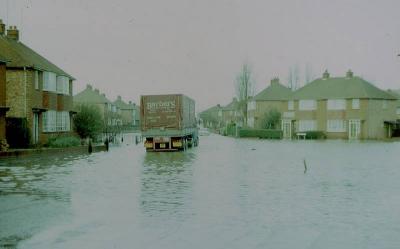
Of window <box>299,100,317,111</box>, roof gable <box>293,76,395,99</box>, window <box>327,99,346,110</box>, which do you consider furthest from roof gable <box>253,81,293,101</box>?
window <box>327,99,346,110</box>

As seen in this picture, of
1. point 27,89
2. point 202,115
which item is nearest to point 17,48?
point 27,89

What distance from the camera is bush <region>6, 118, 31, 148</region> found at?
33.3 metres

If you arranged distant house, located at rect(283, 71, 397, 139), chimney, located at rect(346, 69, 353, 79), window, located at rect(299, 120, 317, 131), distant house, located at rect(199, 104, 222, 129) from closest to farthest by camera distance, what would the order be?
distant house, located at rect(283, 71, 397, 139) < window, located at rect(299, 120, 317, 131) < chimney, located at rect(346, 69, 353, 79) < distant house, located at rect(199, 104, 222, 129)

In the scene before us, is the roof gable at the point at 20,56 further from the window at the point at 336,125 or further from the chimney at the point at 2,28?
the window at the point at 336,125

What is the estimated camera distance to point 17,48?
130 ft

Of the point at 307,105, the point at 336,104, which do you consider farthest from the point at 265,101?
the point at 336,104

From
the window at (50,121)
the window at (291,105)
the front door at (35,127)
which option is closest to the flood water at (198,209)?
the front door at (35,127)

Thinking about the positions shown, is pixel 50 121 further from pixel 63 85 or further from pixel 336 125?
pixel 336 125

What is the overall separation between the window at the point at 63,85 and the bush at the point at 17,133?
28.9 ft

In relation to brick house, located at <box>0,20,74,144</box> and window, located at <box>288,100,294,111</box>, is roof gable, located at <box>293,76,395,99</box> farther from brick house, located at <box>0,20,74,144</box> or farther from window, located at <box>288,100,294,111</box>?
brick house, located at <box>0,20,74,144</box>

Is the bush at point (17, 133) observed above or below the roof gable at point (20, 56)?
below

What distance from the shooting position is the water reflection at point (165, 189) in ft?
41.2

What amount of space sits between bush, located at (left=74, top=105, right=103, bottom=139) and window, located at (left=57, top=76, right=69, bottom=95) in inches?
125

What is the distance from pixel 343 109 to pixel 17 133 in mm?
46723
